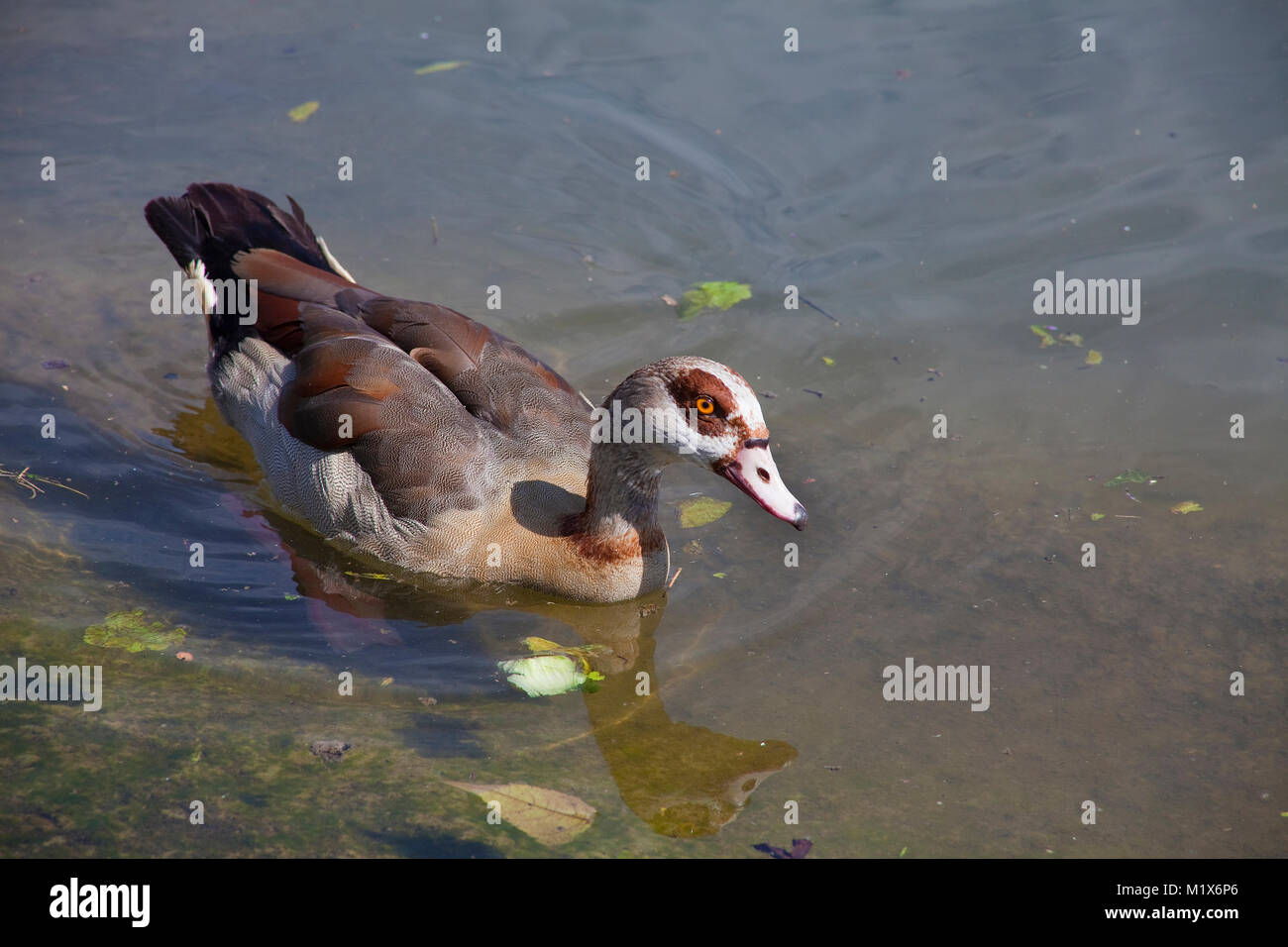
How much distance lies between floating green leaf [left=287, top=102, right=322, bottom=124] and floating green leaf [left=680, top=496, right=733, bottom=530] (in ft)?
17.8

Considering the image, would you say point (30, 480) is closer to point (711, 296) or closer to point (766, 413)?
point (766, 413)

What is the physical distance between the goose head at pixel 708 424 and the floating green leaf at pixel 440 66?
587 cm

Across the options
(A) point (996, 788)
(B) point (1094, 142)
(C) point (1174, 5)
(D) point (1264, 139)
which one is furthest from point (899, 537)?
(C) point (1174, 5)

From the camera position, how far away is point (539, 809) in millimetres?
4641

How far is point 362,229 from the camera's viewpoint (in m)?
9.19

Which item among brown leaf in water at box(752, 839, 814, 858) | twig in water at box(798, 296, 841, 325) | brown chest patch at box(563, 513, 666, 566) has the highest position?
twig in water at box(798, 296, 841, 325)

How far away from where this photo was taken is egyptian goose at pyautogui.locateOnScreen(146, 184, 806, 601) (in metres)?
6.09

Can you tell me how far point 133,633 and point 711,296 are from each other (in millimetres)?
4682

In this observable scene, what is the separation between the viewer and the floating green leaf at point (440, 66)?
1060cm

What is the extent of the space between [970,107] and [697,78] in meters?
2.33

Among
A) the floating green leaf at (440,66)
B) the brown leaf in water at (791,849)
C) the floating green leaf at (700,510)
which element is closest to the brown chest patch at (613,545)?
the floating green leaf at (700,510)

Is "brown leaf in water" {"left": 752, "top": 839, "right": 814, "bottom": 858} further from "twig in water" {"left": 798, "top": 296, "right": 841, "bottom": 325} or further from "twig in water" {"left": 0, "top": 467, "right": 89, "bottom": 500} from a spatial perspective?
"twig in water" {"left": 798, "top": 296, "right": 841, "bottom": 325}

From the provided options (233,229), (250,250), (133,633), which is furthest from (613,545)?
(233,229)

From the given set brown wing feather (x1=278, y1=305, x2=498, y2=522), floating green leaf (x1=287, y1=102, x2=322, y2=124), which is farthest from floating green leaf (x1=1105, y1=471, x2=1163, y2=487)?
floating green leaf (x1=287, y1=102, x2=322, y2=124)
